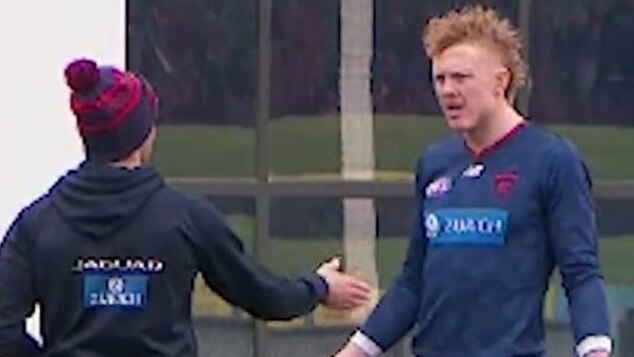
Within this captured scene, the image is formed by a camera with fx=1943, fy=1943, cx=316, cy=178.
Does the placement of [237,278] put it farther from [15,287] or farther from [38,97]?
[38,97]

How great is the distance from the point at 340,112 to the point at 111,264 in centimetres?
308

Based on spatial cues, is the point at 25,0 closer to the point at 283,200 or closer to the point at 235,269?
the point at 283,200

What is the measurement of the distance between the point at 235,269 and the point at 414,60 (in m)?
3.02

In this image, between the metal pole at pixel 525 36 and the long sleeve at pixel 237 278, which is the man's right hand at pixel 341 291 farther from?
the metal pole at pixel 525 36

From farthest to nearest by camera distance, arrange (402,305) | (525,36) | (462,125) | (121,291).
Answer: (525,36) < (402,305) < (462,125) < (121,291)

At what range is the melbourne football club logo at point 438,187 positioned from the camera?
16.9 feet

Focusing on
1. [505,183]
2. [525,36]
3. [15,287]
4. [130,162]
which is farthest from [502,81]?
[525,36]

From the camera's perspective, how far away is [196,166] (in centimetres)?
764

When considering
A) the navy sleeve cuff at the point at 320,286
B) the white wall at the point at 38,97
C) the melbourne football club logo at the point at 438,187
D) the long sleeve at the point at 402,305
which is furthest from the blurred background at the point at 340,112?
the navy sleeve cuff at the point at 320,286

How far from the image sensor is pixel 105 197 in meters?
4.66

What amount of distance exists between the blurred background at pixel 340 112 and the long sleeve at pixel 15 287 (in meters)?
2.89

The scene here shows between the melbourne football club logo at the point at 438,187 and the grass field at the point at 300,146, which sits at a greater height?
the melbourne football club logo at the point at 438,187

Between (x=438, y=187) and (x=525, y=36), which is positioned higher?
(x=525, y=36)

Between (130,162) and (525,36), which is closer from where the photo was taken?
(130,162)
